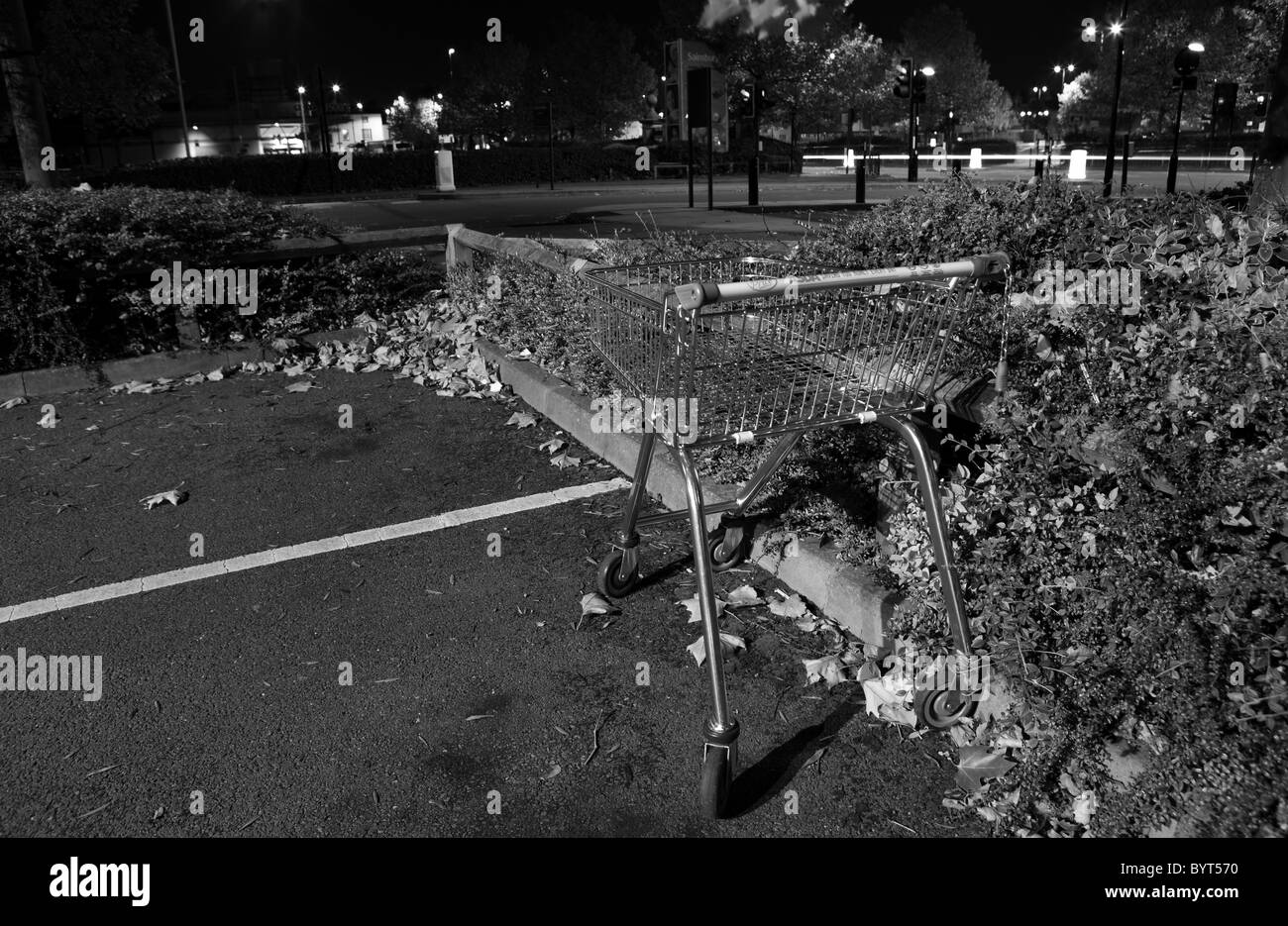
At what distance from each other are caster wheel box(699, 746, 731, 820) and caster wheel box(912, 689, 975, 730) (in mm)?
705

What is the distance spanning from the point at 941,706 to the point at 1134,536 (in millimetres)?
806

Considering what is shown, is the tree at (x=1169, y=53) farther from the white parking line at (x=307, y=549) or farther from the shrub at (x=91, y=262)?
the white parking line at (x=307, y=549)

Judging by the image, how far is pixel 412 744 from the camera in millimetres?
3057

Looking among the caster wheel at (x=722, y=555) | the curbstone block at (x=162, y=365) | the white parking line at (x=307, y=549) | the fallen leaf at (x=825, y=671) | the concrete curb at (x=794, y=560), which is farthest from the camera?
the curbstone block at (x=162, y=365)

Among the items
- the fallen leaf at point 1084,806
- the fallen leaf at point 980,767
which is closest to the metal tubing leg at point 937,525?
the fallen leaf at point 980,767

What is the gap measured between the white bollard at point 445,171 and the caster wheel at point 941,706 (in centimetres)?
3373

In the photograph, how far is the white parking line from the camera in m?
4.02

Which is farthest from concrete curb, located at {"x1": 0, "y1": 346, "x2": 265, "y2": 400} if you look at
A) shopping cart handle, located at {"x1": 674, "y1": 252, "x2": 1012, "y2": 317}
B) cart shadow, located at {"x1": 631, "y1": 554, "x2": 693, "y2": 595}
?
shopping cart handle, located at {"x1": 674, "y1": 252, "x2": 1012, "y2": 317}

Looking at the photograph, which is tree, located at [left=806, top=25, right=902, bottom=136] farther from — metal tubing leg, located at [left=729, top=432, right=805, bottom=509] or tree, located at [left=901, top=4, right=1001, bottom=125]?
metal tubing leg, located at [left=729, top=432, right=805, bottom=509]

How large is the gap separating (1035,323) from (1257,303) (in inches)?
27.4

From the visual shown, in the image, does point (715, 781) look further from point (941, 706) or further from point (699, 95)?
point (699, 95)

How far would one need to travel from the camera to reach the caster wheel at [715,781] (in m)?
2.68

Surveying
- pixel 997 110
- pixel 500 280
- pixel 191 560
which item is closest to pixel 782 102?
pixel 997 110

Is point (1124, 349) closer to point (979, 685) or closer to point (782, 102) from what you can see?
point (979, 685)
